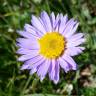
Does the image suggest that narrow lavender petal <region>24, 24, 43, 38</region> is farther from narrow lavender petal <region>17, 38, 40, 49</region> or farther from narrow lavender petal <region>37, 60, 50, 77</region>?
narrow lavender petal <region>37, 60, 50, 77</region>

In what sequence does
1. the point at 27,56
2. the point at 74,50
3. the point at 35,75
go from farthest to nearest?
1. the point at 35,75
2. the point at 27,56
3. the point at 74,50

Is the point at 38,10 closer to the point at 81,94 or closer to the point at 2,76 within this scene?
the point at 2,76

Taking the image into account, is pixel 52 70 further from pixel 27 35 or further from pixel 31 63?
pixel 27 35

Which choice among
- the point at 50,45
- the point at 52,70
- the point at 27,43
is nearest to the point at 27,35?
the point at 27,43

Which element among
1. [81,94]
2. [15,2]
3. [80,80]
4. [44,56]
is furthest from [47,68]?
[15,2]

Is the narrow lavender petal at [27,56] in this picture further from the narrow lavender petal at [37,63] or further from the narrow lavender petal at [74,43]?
the narrow lavender petal at [74,43]

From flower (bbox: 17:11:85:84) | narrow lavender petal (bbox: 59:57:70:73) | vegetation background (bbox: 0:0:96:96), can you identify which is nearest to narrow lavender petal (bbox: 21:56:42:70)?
flower (bbox: 17:11:85:84)
